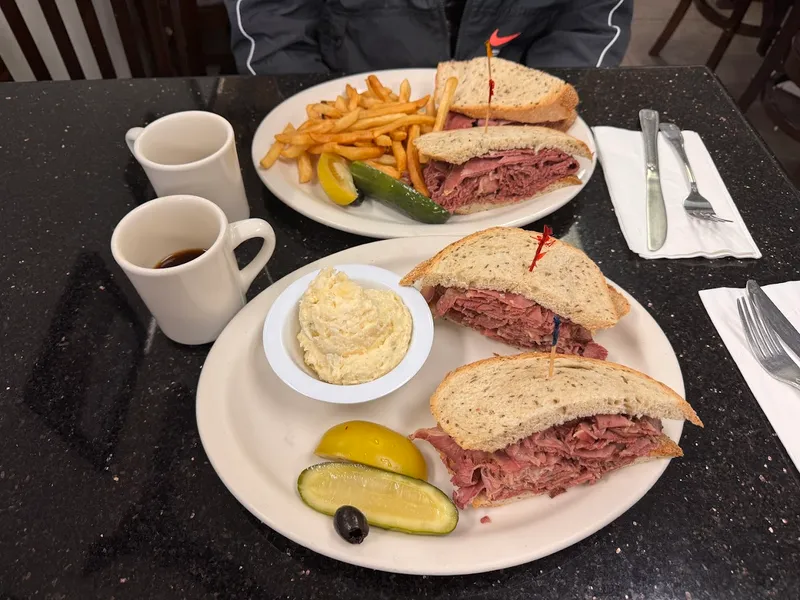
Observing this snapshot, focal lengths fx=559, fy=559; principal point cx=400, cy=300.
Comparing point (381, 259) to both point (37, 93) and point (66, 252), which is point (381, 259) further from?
point (37, 93)

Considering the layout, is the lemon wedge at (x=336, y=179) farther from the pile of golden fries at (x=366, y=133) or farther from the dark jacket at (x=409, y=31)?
the dark jacket at (x=409, y=31)

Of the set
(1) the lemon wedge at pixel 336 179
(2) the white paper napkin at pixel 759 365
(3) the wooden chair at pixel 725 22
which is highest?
(2) the white paper napkin at pixel 759 365

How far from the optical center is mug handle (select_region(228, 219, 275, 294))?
1.35m

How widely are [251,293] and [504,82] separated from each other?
4.03 feet

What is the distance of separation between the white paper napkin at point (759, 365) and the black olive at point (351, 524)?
980 millimetres

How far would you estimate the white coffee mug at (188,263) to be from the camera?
123 cm

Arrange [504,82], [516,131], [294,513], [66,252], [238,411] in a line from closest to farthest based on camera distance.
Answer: [294,513], [238,411], [66,252], [516,131], [504,82]

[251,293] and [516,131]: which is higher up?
[516,131]

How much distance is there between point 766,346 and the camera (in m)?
1.43

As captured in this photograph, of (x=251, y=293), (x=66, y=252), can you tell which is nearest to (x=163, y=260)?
(x=251, y=293)

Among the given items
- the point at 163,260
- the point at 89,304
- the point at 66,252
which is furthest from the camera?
the point at 66,252

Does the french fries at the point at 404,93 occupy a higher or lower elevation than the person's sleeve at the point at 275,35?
higher

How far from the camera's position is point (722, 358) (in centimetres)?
144

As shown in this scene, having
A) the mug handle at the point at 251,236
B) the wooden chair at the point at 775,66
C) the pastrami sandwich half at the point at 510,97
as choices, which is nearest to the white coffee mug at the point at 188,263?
the mug handle at the point at 251,236
